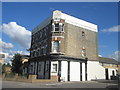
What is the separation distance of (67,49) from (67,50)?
0.18m

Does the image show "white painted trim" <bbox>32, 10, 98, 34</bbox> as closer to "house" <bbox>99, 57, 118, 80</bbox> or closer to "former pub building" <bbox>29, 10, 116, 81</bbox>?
"former pub building" <bbox>29, 10, 116, 81</bbox>

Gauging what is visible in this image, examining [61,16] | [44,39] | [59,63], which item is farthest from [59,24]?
[59,63]

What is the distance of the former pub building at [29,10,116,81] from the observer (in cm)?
2631

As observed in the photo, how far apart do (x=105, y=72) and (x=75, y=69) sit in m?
10.5

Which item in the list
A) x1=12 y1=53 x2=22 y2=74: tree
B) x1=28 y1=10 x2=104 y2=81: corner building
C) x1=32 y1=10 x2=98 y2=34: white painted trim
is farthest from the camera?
x1=12 y1=53 x2=22 y2=74: tree

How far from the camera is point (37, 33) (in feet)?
117

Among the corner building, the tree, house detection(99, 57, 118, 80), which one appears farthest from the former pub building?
the tree

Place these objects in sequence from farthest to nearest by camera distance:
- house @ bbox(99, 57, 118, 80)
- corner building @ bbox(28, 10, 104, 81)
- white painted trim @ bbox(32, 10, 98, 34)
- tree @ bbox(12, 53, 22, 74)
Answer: tree @ bbox(12, 53, 22, 74), house @ bbox(99, 57, 118, 80), white painted trim @ bbox(32, 10, 98, 34), corner building @ bbox(28, 10, 104, 81)

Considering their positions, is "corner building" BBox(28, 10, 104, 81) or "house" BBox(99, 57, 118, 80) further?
"house" BBox(99, 57, 118, 80)

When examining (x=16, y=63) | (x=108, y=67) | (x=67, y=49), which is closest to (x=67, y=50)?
(x=67, y=49)

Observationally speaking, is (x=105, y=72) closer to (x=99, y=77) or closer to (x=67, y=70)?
(x=99, y=77)

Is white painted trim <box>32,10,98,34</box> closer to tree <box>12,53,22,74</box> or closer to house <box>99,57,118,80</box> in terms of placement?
tree <box>12,53,22,74</box>

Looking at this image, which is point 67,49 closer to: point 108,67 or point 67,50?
point 67,50

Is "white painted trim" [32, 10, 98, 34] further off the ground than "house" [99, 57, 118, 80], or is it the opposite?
"white painted trim" [32, 10, 98, 34]
